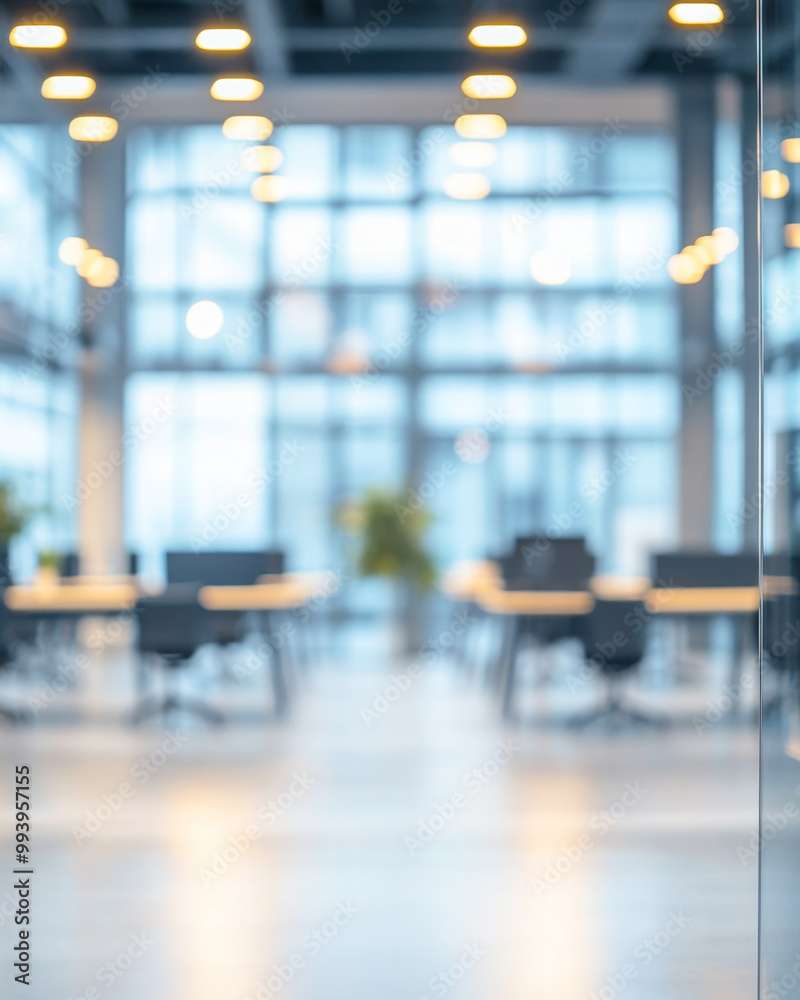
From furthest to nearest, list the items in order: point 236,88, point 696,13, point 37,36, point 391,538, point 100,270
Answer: point 391,538 → point 100,270 → point 236,88 → point 696,13 → point 37,36

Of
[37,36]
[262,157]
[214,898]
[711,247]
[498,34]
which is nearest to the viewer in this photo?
[37,36]

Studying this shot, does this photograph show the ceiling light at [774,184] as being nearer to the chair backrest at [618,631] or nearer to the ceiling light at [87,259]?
the chair backrest at [618,631]

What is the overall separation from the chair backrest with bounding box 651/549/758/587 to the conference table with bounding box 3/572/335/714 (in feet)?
7.41

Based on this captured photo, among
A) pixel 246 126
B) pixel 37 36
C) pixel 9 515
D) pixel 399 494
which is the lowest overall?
pixel 9 515

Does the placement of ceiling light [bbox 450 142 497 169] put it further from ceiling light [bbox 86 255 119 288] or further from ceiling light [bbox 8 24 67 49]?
ceiling light [bbox 86 255 119 288]

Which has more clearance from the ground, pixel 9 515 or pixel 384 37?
pixel 384 37

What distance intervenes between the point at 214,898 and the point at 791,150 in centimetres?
276

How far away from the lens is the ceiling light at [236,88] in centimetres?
473

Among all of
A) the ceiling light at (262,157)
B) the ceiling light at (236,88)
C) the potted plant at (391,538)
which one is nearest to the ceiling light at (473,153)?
the ceiling light at (262,157)

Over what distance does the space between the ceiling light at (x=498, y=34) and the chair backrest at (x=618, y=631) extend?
3334 millimetres

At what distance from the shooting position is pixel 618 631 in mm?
7008

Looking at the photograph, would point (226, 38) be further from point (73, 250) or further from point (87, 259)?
point (73, 250)

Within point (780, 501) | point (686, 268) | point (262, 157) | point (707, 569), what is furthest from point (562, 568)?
point (780, 501)

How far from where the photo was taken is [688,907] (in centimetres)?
397
